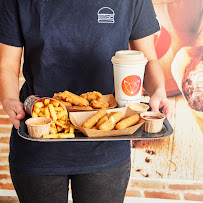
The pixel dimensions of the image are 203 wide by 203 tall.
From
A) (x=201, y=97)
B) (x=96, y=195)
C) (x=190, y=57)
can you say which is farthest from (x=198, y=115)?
(x=96, y=195)

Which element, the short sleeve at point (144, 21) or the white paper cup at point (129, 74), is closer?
the white paper cup at point (129, 74)

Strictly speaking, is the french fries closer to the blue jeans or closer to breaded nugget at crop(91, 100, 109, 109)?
breaded nugget at crop(91, 100, 109, 109)

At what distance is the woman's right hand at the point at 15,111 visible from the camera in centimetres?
106

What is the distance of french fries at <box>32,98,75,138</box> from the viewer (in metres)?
0.99

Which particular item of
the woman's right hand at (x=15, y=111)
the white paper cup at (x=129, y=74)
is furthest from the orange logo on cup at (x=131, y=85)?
the woman's right hand at (x=15, y=111)

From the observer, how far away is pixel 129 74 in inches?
44.0

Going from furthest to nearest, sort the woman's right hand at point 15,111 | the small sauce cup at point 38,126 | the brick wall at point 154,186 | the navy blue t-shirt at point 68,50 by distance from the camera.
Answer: the brick wall at point 154,186
the navy blue t-shirt at point 68,50
the woman's right hand at point 15,111
the small sauce cup at point 38,126

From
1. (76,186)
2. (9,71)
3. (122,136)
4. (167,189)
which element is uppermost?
(9,71)

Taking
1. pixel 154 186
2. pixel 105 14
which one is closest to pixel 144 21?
pixel 105 14

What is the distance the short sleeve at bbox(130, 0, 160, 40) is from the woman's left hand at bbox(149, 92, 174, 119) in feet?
1.03

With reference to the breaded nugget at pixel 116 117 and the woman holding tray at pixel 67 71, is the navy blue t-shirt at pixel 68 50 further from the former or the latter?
the breaded nugget at pixel 116 117

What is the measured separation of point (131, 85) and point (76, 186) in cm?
50

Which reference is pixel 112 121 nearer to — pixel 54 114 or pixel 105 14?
pixel 54 114

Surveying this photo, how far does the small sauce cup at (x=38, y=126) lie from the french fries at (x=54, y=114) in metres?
0.02
